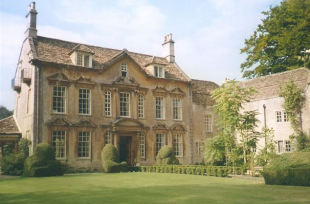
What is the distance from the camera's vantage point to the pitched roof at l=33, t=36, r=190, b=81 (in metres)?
27.5

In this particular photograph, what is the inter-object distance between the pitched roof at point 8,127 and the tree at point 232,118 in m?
16.7

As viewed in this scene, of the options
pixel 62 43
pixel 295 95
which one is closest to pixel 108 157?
pixel 62 43

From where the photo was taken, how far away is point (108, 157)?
87.6 feet

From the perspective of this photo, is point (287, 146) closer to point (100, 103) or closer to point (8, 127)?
point (100, 103)

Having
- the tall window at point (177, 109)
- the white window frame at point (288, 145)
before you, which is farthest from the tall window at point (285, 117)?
the tall window at point (177, 109)

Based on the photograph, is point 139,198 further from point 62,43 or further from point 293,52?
point 293,52

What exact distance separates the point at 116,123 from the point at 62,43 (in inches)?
336

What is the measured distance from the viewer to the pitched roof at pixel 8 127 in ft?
90.0

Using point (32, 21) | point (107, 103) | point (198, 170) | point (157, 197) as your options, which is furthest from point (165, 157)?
point (157, 197)

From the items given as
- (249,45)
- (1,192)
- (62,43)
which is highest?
(249,45)

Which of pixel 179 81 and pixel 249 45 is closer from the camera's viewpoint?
pixel 179 81

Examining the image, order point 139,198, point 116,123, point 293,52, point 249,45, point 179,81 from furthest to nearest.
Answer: point 249,45
point 293,52
point 179,81
point 116,123
point 139,198

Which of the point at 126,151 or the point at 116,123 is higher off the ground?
the point at 116,123

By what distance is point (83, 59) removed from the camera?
94.1ft
